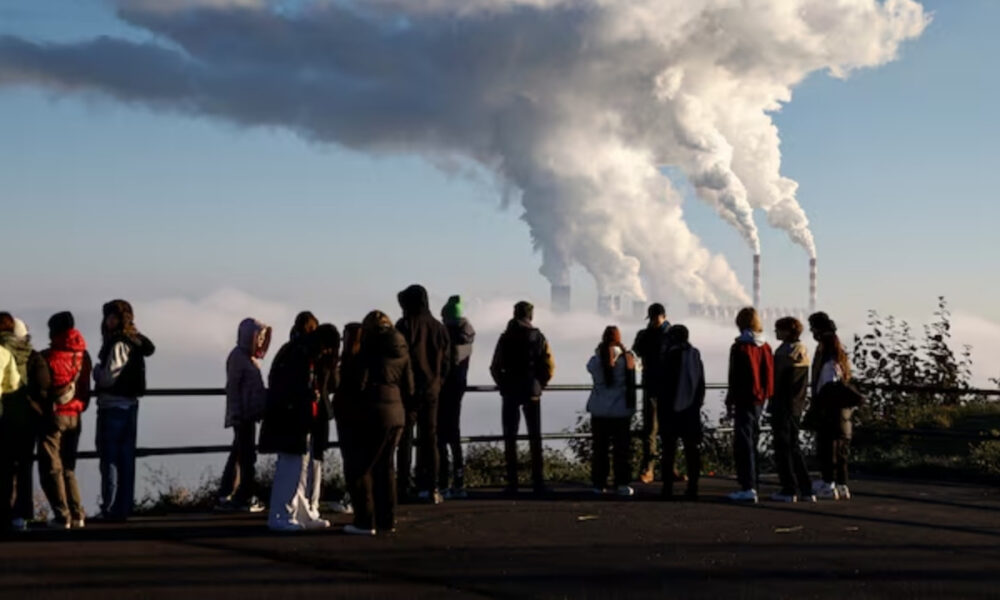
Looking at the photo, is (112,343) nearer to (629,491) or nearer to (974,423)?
(629,491)

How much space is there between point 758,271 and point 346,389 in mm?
69117

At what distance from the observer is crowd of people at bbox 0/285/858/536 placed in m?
11.8

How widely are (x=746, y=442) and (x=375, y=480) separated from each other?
4.49m

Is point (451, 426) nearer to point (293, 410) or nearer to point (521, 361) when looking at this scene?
point (521, 361)

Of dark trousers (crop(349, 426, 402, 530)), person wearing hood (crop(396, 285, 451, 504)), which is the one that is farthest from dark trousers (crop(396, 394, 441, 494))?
dark trousers (crop(349, 426, 402, 530))

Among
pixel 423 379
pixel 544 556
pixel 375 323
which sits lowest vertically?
pixel 544 556

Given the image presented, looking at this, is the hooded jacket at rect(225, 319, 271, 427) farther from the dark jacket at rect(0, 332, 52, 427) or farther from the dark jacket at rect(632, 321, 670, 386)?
the dark jacket at rect(632, 321, 670, 386)

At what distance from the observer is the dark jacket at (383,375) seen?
1171 cm

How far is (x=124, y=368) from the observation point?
1226 cm

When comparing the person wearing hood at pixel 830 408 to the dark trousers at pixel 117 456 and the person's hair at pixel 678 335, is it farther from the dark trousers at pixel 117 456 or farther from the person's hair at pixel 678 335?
the dark trousers at pixel 117 456

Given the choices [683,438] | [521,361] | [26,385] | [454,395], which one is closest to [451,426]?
[454,395]

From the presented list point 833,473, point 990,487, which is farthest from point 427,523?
point 990,487

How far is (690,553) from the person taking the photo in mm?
11133

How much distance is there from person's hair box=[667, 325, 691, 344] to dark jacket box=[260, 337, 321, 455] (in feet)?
14.6
